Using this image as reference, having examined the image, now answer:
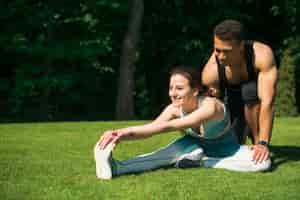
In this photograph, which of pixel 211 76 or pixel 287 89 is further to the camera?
pixel 287 89

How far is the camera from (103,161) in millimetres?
5805

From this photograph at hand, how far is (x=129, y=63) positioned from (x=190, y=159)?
15.6 m

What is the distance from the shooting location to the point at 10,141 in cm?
945

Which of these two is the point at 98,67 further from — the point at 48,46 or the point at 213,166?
the point at 213,166

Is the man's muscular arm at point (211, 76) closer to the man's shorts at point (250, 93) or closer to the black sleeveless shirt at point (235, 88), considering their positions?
the black sleeveless shirt at point (235, 88)

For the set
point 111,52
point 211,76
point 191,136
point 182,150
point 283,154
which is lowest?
point 283,154

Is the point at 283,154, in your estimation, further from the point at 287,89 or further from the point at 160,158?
the point at 287,89

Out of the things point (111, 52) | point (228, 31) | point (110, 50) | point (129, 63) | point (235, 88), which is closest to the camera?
point (228, 31)

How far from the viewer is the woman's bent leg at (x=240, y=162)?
21.2ft

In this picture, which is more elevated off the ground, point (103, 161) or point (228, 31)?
point (228, 31)

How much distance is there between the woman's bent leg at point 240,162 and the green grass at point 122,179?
0.10 metres

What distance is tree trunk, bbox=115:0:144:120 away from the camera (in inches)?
872

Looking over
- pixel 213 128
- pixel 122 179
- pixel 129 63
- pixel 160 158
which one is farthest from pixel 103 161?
pixel 129 63

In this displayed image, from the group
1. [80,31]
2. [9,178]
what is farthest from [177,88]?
[80,31]
